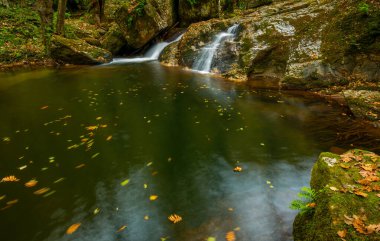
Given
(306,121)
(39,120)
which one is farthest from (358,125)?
(39,120)

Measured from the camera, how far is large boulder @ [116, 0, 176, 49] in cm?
1747

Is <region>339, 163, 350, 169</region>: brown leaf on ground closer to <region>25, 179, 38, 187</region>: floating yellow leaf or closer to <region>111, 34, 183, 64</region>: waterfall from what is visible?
<region>25, 179, 38, 187</region>: floating yellow leaf

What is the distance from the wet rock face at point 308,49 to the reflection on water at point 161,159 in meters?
1.66

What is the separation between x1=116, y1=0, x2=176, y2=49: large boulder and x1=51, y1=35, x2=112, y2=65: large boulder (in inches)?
99.5

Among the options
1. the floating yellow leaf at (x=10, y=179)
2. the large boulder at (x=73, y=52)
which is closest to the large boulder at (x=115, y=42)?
the large boulder at (x=73, y=52)

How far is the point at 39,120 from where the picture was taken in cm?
765

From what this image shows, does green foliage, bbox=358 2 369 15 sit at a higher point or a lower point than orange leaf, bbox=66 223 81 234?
higher

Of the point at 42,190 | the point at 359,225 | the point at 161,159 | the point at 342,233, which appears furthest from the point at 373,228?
the point at 42,190

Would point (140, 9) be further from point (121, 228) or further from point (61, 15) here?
point (121, 228)

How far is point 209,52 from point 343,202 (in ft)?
40.1

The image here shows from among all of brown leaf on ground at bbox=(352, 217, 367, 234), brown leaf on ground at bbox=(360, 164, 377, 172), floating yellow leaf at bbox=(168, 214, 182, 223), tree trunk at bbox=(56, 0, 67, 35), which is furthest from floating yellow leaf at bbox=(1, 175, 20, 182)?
tree trunk at bbox=(56, 0, 67, 35)

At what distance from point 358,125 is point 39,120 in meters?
8.20

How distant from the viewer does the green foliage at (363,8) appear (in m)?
9.45

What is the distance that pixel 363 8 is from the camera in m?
9.44
